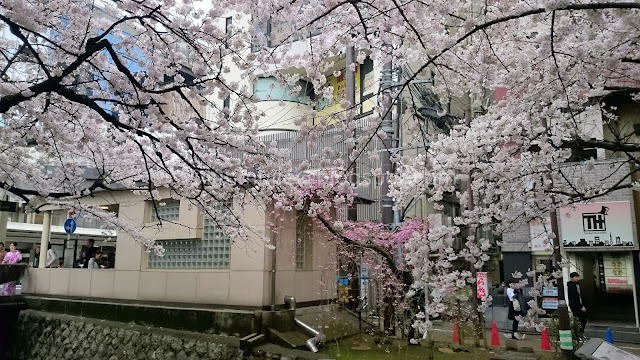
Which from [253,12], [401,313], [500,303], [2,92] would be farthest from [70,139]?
[500,303]

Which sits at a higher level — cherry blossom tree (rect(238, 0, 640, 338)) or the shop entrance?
cherry blossom tree (rect(238, 0, 640, 338))

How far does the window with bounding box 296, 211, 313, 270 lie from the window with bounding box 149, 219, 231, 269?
70.1 inches

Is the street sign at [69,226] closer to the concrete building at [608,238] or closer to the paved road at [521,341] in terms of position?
the paved road at [521,341]

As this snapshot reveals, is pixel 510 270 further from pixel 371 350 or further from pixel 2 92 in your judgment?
pixel 2 92

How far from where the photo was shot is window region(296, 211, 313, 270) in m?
10.9

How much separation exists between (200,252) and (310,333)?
3.54m

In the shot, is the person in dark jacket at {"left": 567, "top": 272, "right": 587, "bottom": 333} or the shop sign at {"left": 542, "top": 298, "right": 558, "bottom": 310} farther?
the shop sign at {"left": 542, "top": 298, "right": 558, "bottom": 310}

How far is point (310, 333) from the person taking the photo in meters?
9.33

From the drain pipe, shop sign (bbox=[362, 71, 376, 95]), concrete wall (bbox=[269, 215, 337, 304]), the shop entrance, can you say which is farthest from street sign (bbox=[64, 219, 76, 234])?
the shop entrance

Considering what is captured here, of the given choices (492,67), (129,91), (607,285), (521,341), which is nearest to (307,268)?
(129,91)

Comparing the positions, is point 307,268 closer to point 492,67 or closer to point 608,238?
point 492,67

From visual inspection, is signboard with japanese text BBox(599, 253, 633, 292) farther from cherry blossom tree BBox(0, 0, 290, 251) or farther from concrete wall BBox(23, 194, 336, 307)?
cherry blossom tree BBox(0, 0, 290, 251)

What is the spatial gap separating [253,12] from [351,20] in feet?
5.04

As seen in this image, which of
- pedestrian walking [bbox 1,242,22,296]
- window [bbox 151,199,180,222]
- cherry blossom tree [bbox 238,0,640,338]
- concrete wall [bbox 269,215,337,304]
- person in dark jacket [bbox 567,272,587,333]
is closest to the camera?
cherry blossom tree [bbox 238,0,640,338]
